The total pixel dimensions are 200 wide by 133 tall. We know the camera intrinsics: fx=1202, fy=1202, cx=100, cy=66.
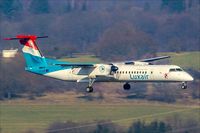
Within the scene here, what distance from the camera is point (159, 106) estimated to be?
375 ft

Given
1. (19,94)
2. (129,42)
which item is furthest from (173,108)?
(129,42)

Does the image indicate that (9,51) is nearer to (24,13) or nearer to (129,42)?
(129,42)

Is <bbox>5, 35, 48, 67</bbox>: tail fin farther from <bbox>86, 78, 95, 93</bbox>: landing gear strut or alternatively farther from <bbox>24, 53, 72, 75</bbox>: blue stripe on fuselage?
<bbox>86, 78, 95, 93</bbox>: landing gear strut

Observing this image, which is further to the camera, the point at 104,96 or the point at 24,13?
the point at 24,13

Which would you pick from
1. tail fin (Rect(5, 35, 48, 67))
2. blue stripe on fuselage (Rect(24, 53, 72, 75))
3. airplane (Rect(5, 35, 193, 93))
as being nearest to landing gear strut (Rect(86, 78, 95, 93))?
airplane (Rect(5, 35, 193, 93))

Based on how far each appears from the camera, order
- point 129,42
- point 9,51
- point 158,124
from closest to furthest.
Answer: point 158,124 < point 9,51 < point 129,42

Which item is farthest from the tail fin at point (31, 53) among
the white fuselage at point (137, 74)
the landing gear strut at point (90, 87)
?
the landing gear strut at point (90, 87)

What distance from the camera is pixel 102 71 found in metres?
74.0

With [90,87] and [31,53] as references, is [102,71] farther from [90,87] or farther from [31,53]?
[31,53]

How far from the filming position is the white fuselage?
72.2 m

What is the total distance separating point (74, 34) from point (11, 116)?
69139mm

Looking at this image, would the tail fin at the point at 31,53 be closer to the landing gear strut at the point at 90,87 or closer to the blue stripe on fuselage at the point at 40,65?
the blue stripe on fuselage at the point at 40,65

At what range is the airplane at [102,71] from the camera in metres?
72.4

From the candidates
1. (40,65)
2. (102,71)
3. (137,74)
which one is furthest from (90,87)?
(40,65)
